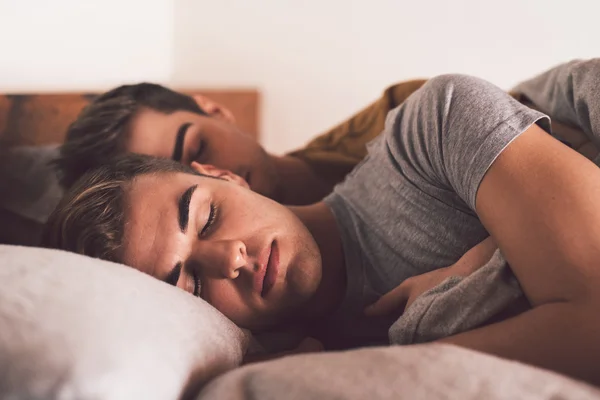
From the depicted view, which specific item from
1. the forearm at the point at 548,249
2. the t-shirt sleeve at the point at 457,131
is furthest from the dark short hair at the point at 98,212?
the forearm at the point at 548,249

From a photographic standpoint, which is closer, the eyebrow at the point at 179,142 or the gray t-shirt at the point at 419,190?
the gray t-shirt at the point at 419,190

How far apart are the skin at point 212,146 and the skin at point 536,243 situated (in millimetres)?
398

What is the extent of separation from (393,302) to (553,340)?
0.27 meters

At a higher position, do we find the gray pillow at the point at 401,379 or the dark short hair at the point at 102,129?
the gray pillow at the point at 401,379

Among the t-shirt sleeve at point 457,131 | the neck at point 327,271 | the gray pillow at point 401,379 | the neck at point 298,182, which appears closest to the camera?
the gray pillow at point 401,379

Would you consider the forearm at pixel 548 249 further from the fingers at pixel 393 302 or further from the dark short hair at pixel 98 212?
the dark short hair at pixel 98 212

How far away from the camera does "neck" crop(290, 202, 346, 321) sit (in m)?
0.96

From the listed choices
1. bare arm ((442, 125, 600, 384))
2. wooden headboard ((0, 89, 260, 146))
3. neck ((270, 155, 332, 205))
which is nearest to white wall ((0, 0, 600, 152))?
wooden headboard ((0, 89, 260, 146))

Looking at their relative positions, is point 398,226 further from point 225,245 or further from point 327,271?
point 225,245

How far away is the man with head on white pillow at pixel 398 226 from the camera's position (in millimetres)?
581

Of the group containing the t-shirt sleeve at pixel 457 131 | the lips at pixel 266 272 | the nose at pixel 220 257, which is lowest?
the lips at pixel 266 272

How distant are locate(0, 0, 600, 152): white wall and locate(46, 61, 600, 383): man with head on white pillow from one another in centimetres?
81

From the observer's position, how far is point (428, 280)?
2.47ft

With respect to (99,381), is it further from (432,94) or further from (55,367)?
(432,94)
